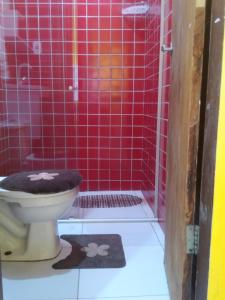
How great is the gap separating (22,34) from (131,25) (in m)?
0.93

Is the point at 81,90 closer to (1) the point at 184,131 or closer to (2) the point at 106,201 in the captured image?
(2) the point at 106,201

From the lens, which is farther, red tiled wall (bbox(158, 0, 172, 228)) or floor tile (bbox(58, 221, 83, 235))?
floor tile (bbox(58, 221, 83, 235))

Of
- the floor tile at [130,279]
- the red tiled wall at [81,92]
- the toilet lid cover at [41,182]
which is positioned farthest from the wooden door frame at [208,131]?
the red tiled wall at [81,92]

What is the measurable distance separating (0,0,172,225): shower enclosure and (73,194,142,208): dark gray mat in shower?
114 millimetres

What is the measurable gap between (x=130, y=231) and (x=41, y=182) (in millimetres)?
782

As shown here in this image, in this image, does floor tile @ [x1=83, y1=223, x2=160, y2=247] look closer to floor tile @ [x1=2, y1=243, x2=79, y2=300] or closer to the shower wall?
the shower wall

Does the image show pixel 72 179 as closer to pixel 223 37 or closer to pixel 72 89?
pixel 223 37

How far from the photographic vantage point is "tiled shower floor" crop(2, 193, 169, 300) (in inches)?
51.3

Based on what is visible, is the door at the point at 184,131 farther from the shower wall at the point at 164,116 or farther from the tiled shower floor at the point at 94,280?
the shower wall at the point at 164,116

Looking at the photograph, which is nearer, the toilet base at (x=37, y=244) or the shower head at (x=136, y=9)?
the toilet base at (x=37, y=244)

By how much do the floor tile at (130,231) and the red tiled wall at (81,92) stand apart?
0.69m

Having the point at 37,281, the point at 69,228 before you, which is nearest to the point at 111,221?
the point at 69,228

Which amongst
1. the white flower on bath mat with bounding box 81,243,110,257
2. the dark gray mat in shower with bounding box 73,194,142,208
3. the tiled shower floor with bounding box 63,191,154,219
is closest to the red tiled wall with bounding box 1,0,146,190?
the dark gray mat in shower with bounding box 73,194,142,208

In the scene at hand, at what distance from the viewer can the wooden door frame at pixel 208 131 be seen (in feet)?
2.74
